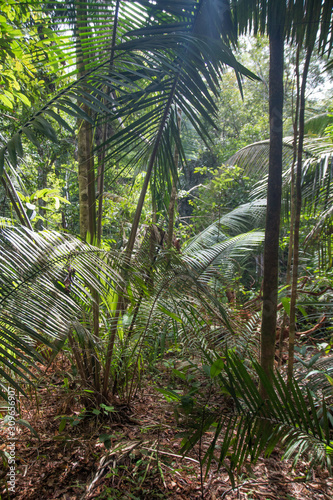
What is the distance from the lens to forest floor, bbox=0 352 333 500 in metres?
1.27

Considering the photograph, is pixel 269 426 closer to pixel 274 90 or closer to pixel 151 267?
pixel 151 267

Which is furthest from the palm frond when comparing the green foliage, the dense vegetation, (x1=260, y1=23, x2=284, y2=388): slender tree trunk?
(x1=260, y1=23, x2=284, y2=388): slender tree trunk

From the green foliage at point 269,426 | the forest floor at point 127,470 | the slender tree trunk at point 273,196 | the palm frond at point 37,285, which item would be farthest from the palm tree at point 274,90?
the palm frond at point 37,285

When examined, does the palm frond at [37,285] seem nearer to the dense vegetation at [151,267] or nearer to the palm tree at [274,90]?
the dense vegetation at [151,267]

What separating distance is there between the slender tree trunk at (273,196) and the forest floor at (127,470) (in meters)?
0.39

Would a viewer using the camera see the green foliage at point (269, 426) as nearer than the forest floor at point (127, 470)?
Yes

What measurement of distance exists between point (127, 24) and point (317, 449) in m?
2.10

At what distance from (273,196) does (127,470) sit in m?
1.44

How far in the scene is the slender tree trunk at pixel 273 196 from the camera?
149 cm

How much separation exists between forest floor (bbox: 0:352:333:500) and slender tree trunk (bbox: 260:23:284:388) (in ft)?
1.29

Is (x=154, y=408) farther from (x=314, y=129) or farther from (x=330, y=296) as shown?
(x=314, y=129)

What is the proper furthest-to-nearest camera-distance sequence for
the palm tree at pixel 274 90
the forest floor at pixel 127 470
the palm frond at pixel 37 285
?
the palm tree at pixel 274 90, the forest floor at pixel 127 470, the palm frond at pixel 37 285

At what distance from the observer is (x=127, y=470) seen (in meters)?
1.38

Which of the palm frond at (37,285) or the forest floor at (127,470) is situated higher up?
the palm frond at (37,285)
